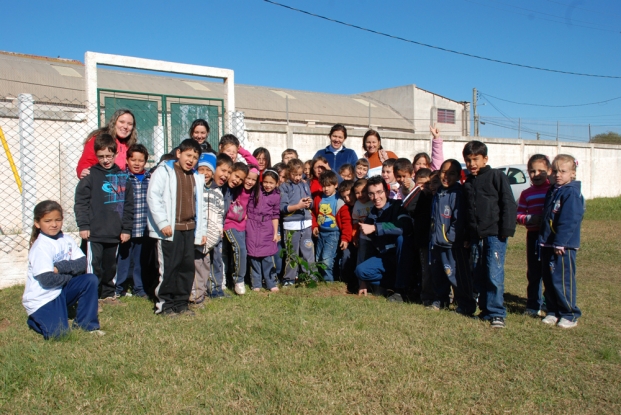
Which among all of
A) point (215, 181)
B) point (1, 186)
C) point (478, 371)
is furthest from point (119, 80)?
point (478, 371)

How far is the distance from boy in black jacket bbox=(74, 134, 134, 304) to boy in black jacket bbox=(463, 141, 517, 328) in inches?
138

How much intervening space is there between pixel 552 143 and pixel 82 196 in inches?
888

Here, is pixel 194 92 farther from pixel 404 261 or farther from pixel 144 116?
pixel 404 261

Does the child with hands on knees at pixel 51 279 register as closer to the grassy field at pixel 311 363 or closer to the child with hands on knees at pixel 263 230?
the grassy field at pixel 311 363

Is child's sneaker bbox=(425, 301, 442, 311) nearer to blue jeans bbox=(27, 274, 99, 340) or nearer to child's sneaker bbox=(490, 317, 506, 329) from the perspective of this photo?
child's sneaker bbox=(490, 317, 506, 329)

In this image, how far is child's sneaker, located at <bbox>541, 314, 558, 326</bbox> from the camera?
198 inches

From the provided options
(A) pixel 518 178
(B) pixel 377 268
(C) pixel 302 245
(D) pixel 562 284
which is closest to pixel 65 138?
(C) pixel 302 245

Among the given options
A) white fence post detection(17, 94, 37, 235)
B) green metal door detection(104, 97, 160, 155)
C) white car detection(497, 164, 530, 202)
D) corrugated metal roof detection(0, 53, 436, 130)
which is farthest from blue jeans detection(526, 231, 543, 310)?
corrugated metal roof detection(0, 53, 436, 130)

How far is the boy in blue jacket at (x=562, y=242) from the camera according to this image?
499cm

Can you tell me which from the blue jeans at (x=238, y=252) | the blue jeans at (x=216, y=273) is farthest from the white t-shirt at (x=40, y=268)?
the blue jeans at (x=238, y=252)

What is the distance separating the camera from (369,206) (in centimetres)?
656

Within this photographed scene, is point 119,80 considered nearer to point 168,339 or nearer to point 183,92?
point 183,92

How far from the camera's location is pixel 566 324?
4941mm

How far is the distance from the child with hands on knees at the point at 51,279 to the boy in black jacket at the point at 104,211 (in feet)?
2.78
